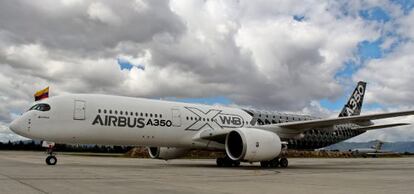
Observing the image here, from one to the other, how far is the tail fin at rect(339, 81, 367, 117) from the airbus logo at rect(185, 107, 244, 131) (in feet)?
32.1

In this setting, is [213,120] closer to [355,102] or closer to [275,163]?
[275,163]

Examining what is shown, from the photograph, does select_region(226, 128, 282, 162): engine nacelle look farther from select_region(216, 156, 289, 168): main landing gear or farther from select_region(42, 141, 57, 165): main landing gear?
select_region(42, 141, 57, 165): main landing gear

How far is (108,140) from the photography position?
61.5ft

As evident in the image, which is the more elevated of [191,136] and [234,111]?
[234,111]

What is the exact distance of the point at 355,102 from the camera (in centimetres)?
2980

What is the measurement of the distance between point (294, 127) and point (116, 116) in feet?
30.8

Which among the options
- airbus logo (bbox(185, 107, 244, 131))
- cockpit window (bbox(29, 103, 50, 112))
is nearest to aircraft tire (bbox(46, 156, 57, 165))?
cockpit window (bbox(29, 103, 50, 112))

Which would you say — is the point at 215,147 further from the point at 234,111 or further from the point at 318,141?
the point at 318,141

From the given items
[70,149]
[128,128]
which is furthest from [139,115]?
[70,149]

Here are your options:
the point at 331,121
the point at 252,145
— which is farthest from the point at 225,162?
the point at 331,121

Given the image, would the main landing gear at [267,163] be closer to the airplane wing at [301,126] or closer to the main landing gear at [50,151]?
the airplane wing at [301,126]

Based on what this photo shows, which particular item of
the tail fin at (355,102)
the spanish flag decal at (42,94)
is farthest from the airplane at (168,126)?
the spanish flag decal at (42,94)

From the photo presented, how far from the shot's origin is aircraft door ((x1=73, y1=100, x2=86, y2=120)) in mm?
17953

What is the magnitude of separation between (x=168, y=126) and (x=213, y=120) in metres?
3.01
